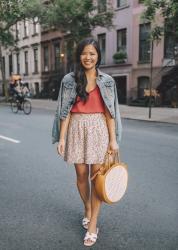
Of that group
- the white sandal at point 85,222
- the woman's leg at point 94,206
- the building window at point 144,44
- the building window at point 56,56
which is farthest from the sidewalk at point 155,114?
the building window at point 56,56

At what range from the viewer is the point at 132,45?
24.5 meters

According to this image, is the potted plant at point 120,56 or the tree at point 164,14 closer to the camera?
the tree at point 164,14

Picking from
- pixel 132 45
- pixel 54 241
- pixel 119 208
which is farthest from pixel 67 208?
pixel 132 45

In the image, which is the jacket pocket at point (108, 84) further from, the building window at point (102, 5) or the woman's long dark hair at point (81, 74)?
the building window at point (102, 5)

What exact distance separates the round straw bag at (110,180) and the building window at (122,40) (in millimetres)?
22687

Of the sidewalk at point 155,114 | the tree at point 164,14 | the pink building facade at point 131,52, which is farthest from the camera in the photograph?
the pink building facade at point 131,52

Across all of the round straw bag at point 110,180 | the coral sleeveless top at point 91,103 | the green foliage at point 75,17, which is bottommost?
the round straw bag at point 110,180

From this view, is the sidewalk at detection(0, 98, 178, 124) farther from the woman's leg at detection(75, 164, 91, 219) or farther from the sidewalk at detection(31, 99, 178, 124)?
the woman's leg at detection(75, 164, 91, 219)

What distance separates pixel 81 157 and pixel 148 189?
2.03 meters

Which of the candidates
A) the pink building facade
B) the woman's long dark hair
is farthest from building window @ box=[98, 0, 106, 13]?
the woman's long dark hair

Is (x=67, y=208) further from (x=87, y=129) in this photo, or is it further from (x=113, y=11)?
(x=113, y=11)

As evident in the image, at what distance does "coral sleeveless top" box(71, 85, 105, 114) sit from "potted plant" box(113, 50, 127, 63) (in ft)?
72.4

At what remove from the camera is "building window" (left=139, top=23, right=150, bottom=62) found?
77.1 feet

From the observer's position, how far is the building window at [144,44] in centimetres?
2350
